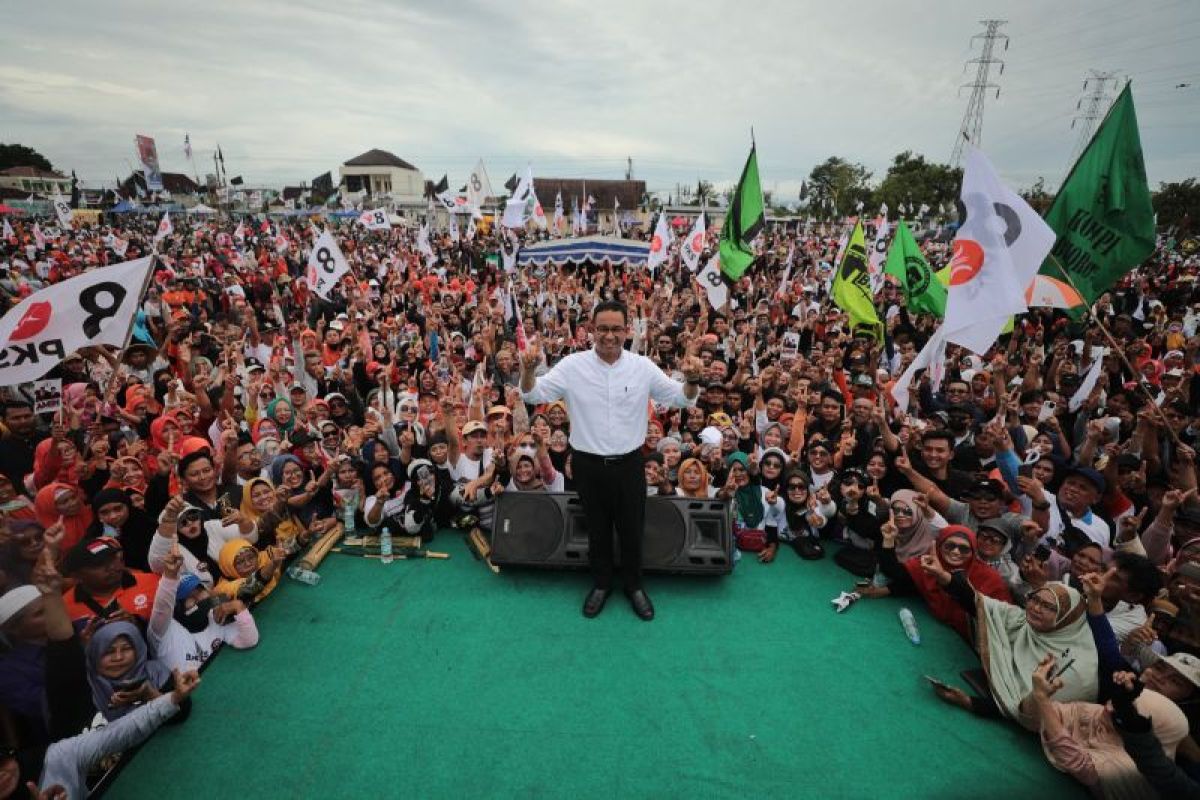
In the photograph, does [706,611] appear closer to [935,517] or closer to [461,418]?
[935,517]

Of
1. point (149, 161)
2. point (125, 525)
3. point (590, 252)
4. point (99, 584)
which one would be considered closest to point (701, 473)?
point (99, 584)

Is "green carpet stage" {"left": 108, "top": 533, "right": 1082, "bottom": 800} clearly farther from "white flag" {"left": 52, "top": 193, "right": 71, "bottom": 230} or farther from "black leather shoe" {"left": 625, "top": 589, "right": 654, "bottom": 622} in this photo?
"white flag" {"left": 52, "top": 193, "right": 71, "bottom": 230}

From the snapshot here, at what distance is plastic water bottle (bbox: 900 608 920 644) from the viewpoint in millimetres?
3811

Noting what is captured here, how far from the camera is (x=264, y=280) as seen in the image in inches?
565

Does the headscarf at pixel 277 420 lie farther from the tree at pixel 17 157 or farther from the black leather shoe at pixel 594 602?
the tree at pixel 17 157

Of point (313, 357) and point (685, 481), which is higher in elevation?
point (313, 357)

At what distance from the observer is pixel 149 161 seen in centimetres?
3456

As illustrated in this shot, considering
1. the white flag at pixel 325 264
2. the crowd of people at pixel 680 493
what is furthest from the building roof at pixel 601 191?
the crowd of people at pixel 680 493

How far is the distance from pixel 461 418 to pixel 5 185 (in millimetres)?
89725

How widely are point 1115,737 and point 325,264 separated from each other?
10763mm

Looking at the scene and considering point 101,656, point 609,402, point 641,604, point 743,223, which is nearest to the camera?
point 101,656

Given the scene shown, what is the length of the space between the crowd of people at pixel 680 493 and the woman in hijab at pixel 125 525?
0.05 ft

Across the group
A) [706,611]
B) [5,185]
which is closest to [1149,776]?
[706,611]

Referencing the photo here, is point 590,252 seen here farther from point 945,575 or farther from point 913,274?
point 945,575
